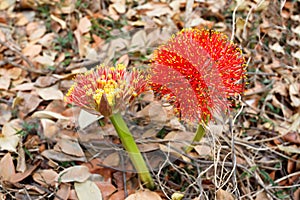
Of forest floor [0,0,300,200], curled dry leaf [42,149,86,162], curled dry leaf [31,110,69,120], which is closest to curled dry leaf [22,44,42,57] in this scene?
forest floor [0,0,300,200]

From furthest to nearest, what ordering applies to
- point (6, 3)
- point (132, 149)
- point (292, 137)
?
point (6, 3)
point (292, 137)
point (132, 149)

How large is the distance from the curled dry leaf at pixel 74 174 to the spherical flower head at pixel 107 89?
7.8 inches

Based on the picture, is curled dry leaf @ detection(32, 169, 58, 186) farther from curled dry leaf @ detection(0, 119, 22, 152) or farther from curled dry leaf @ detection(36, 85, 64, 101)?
curled dry leaf @ detection(36, 85, 64, 101)

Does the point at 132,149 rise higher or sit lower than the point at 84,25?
lower

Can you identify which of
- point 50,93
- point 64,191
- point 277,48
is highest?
point 277,48

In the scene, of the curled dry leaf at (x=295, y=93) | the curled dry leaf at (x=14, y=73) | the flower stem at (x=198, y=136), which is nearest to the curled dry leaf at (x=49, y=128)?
the curled dry leaf at (x=14, y=73)

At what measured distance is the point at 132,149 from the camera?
3.14ft

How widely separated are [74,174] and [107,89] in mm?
281

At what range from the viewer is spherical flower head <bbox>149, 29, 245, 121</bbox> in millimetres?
857

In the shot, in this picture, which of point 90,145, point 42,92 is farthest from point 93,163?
point 42,92

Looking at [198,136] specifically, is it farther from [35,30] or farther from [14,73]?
[35,30]

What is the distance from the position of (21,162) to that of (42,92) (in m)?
0.23

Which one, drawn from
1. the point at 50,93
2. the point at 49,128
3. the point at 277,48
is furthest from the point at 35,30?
the point at 277,48

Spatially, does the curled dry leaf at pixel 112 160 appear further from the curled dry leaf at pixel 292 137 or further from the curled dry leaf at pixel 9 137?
the curled dry leaf at pixel 292 137
